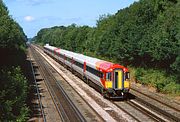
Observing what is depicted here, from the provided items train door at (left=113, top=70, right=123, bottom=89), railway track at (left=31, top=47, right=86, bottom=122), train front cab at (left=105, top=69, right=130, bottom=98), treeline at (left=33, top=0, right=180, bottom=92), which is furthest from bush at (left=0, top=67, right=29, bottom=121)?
treeline at (left=33, top=0, right=180, bottom=92)

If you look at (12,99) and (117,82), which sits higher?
(117,82)

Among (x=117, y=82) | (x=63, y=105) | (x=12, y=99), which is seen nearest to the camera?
(x=12, y=99)

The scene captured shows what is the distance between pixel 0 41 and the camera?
4103 centimetres

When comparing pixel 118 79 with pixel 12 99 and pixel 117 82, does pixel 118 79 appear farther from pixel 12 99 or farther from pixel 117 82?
pixel 12 99

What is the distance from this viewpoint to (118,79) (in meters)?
31.4

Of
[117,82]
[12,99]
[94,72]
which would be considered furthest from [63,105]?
[94,72]

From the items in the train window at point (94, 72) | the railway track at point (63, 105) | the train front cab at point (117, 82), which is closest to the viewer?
the railway track at point (63, 105)

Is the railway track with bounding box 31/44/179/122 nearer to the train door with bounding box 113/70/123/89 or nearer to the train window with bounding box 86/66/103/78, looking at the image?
the train door with bounding box 113/70/123/89

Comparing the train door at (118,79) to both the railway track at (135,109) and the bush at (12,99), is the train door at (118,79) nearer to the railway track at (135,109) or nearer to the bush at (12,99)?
the railway track at (135,109)

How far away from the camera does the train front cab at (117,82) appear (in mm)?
31188

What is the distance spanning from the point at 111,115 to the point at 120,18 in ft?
118

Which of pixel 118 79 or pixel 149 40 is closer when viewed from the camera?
pixel 118 79

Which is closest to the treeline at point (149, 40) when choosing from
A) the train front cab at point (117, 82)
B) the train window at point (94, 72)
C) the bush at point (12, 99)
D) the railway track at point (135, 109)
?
the train front cab at point (117, 82)

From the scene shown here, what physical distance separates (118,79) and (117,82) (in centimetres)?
26
